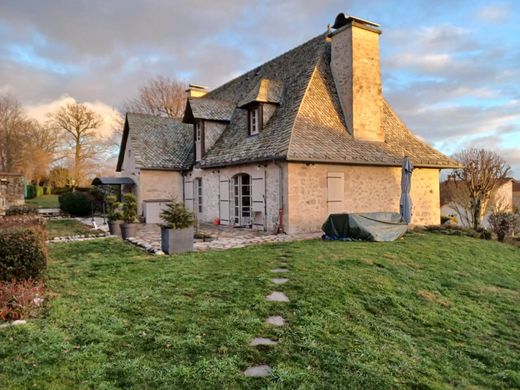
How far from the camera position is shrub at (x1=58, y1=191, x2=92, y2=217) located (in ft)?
65.4

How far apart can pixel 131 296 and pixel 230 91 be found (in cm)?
1669

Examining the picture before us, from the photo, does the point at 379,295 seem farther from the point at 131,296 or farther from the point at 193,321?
the point at 131,296

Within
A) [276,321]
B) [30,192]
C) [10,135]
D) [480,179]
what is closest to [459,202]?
[480,179]

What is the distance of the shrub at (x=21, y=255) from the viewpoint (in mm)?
5469

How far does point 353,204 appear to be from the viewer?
44.2ft

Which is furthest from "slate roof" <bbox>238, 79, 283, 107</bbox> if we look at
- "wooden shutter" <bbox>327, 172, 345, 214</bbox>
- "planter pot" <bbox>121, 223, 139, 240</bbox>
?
"planter pot" <bbox>121, 223, 139, 240</bbox>

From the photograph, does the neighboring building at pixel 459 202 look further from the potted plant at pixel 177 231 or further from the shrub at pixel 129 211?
the shrub at pixel 129 211

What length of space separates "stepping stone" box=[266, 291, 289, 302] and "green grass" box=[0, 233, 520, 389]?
159mm

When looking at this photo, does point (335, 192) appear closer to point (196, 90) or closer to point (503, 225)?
point (503, 225)

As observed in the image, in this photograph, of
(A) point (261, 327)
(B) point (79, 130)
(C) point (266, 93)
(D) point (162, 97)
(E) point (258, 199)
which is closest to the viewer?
(A) point (261, 327)

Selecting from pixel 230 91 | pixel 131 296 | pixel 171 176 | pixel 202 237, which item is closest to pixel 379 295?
pixel 131 296

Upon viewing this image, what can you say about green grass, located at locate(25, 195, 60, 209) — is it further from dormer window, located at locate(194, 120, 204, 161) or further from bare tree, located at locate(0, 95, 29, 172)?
dormer window, located at locate(194, 120, 204, 161)

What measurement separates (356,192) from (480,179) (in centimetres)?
1267

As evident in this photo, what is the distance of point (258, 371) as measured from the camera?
3291 millimetres
